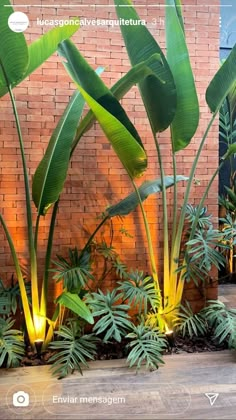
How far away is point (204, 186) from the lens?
7.16 feet

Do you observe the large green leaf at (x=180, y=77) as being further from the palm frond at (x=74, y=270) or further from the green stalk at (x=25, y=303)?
the green stalk at (x=25, y=303)

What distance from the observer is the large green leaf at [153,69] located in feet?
5.01

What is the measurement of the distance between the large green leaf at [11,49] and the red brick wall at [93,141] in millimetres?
578

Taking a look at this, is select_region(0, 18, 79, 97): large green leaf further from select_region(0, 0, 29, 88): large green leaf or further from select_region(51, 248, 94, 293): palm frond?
select_region(51, 248, 94, 293): palm frond

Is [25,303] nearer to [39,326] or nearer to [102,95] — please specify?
[39,326]

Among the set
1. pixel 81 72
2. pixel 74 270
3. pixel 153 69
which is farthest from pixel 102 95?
pixel 74 270

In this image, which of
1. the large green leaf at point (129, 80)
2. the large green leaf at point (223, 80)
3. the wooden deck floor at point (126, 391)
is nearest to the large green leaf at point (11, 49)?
the large green leaf at point (129, 80)

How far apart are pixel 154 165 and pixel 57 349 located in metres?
1.17

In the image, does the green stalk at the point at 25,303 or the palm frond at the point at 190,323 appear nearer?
the green stalk at the point at 25,303

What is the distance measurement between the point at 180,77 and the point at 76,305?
1173 millimetres

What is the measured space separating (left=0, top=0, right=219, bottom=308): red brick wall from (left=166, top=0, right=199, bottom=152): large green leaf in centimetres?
36

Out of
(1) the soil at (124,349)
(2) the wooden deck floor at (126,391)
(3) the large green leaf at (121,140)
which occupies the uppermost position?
(3) the large green leaf at (121,140)

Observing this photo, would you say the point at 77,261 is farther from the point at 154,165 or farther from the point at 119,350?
the point at 154,165

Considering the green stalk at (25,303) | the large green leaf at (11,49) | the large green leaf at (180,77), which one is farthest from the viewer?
the green stalk at (25,303)
